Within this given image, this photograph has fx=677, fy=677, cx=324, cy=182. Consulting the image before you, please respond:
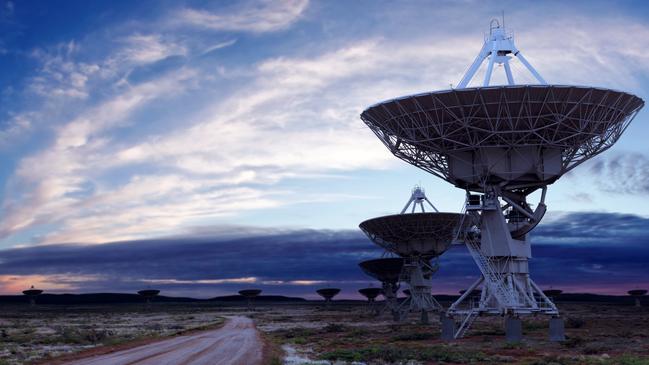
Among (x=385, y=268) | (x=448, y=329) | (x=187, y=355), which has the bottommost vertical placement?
(x=187, y=355)

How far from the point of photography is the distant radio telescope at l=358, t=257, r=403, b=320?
285 ft

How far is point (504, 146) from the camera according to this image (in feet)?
156

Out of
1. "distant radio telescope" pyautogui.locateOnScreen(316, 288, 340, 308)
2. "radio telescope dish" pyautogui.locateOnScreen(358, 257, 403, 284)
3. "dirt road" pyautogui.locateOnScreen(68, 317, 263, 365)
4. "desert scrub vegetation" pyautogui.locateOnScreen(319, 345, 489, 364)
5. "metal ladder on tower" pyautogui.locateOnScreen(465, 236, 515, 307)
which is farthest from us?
"distant radio telescope" pyautogui.locateOnScreen(316, 288, 340, 308)

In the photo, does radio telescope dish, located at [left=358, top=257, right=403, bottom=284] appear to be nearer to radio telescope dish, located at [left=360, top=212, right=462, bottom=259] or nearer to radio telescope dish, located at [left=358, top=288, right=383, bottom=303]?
radio telescope dish, located at [left=360, top=212, right=462, bottom=259]

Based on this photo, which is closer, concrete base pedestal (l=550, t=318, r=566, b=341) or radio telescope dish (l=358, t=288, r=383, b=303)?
concrete base pedestal (l=550, t=318, r=566, b=341)

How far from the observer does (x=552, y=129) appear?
46625 millimetres

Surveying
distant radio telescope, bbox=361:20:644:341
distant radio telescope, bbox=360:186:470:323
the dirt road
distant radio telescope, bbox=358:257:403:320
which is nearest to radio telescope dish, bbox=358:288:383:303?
distant radio telescope, bbox=358:257:403:320

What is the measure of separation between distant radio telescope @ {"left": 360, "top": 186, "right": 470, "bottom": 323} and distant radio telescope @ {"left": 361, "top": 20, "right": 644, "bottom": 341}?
2155 cm

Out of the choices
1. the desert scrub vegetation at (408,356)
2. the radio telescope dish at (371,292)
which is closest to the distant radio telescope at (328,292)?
the radio telescope dish at (371,292)

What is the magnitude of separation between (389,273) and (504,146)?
43.9 m

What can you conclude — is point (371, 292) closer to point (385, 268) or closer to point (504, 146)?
point (385, 268)

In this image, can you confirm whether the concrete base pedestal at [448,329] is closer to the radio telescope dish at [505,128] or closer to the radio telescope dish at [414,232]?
the radio telescope dish at [505,128]

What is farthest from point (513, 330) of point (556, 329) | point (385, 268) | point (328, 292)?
point (328, 292)

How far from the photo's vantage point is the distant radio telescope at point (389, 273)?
86.9m
